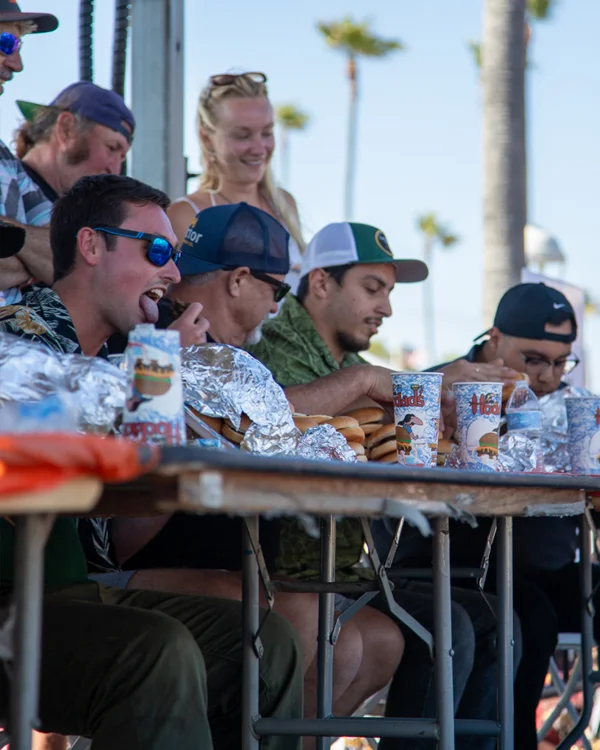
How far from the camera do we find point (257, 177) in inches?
170

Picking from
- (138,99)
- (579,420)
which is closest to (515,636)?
(579,420)

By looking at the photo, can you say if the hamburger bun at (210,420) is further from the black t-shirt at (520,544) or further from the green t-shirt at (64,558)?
the black t-shirt at (520,544)

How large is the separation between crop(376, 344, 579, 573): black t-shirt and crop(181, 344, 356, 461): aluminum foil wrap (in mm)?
1120

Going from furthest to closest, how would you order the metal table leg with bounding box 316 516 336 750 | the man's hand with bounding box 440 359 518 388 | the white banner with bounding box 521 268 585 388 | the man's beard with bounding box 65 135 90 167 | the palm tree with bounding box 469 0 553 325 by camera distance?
1. the palm tree with bounding box 469 0 553 325
2. the white banner with bounding box 521 268 585 388
3. the man's beard with bounding box 65 135 90 167
4. the man's hand with bounding box 440 359 518 388
5. the metal table leg with bounding box 316 516 336 750

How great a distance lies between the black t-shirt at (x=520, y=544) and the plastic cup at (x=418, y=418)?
3.08ft

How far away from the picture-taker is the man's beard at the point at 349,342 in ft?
11.7

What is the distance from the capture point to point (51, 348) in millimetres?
2121

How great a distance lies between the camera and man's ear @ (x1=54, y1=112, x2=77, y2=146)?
3805 mm

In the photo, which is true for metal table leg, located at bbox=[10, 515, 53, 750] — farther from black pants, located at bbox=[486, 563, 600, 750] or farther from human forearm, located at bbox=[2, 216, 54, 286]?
black pants, located at bbox=[486, 563, 600, 750]

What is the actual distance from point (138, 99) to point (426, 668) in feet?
9.99

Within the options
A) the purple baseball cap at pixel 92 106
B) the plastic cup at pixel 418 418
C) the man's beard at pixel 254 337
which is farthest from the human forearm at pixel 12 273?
the plastic cup at pixel 418 418

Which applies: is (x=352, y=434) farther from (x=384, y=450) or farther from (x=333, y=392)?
(x=333, y=392)

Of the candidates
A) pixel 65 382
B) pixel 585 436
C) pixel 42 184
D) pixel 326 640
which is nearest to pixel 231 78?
pixel 42 184

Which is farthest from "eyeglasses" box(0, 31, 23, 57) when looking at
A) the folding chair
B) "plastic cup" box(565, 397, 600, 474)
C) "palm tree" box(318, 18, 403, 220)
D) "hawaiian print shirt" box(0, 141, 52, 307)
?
"palm tree" box(318, 18, 403, 220)
